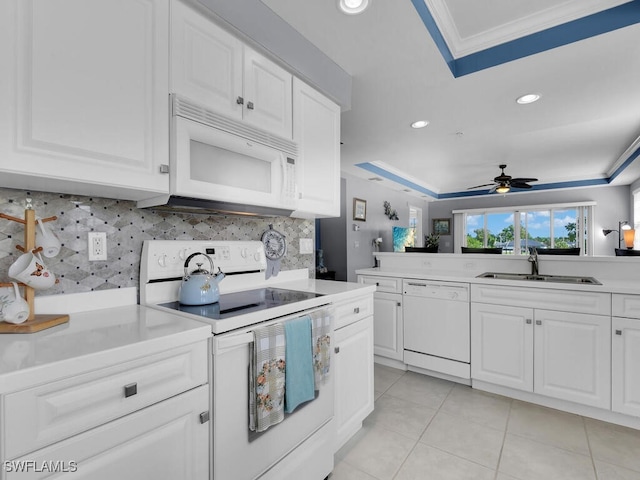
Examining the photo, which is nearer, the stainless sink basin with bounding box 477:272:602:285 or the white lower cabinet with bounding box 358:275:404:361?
the stainless sink basin with bounding box 477:272:602:285

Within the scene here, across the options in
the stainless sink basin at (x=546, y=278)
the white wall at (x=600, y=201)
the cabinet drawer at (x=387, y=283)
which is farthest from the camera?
the white wall at (x=600, y=201)

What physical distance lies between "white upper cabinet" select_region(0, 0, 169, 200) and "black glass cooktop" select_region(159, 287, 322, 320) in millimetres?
515

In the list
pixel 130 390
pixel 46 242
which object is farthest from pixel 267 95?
pixel 130 390

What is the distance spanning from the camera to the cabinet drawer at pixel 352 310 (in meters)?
1.78

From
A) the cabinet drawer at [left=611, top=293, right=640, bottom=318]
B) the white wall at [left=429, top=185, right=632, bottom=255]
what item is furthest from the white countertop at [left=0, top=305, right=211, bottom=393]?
the white wall at [left=429, top=185, right=632, bottom=255]

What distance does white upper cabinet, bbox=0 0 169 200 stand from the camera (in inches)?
36.3

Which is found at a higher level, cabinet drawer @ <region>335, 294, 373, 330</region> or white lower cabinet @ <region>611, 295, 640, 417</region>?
cabinet drawer @ <region>335, 294, 373, 330</region>

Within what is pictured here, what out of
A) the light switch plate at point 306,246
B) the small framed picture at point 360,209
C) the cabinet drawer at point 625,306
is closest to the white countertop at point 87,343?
the light switch plate at point 306,246

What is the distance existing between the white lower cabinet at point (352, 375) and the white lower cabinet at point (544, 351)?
1171 mm

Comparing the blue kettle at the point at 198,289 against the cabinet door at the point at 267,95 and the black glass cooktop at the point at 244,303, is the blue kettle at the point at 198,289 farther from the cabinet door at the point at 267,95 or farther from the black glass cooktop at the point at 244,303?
the cabinet door at the point at 267,95

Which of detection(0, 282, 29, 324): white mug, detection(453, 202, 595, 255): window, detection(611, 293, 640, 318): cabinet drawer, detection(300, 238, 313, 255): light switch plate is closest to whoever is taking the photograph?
detection(0, 282, 29, 324): white mug

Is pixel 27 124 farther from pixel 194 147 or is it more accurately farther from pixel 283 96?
pixel 283 96

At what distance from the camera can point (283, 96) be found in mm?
1774

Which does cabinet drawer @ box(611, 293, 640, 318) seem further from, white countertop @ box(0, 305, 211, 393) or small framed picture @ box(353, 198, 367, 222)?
small framed picture @ box(353, 198, 367, 222)
